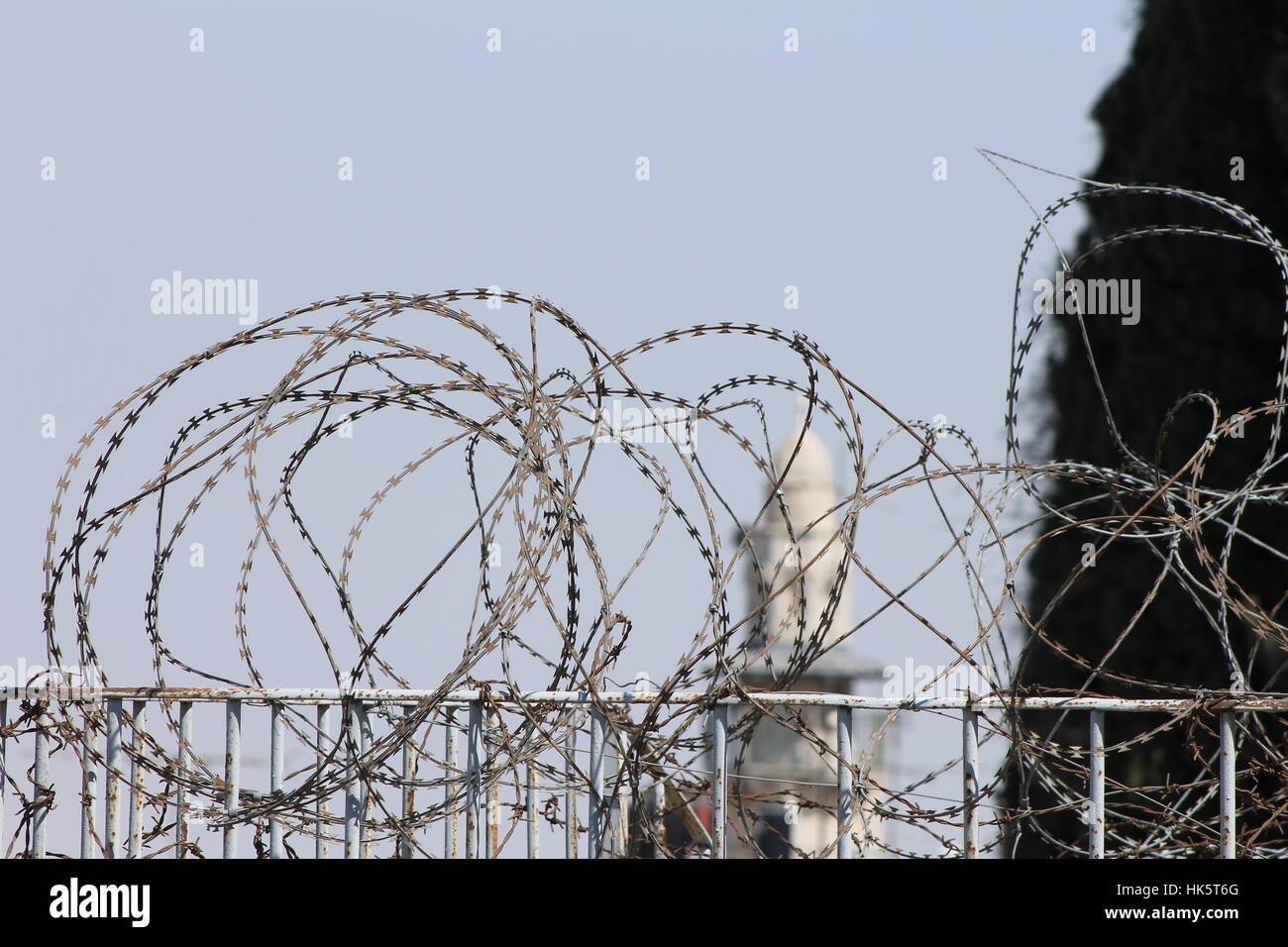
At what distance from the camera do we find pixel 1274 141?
13367mm

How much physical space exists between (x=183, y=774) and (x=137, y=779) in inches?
7.3

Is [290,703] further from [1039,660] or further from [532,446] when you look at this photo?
[1039,660]

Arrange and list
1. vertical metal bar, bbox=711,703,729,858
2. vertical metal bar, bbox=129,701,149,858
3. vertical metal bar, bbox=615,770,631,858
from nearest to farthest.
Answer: vertical metal bar, bbox=711,703,729,858 < vertical metal bar, bbox=615,770,631,858 < vertical metal bar, bbox=129,701,149,858

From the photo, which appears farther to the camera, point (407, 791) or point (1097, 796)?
point (407, 791)

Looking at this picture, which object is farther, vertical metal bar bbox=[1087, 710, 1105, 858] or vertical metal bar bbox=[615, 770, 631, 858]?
vertical metal bar bbox=[615, 770, 631, 858]

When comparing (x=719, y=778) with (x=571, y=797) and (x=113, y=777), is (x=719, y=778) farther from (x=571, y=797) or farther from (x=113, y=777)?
(x=113, y=777)

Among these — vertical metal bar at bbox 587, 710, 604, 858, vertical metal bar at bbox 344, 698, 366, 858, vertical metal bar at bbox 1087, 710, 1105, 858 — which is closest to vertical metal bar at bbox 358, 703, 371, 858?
vertical metal bar at bbox 344, 698, 366, 858

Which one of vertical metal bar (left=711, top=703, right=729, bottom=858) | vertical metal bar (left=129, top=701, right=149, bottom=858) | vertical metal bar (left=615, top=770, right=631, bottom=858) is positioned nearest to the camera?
vertical metal bar (left=711, top=703, right=729, bottom=858)

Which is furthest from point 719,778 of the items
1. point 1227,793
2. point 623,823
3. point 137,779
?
point 137,779

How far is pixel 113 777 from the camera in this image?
6.20 metres

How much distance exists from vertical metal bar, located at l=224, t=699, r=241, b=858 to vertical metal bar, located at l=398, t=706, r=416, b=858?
0.67 meters

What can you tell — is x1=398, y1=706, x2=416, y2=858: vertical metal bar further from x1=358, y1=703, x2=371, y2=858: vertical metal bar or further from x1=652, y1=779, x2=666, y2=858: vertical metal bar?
x1=652, y1=779, x2=666, y2=858: vertical metal bar

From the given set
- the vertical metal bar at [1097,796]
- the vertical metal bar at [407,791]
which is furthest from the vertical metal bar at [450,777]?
the vertical metal bar at [1097,796]

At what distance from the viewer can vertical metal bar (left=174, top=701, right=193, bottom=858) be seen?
623cm
